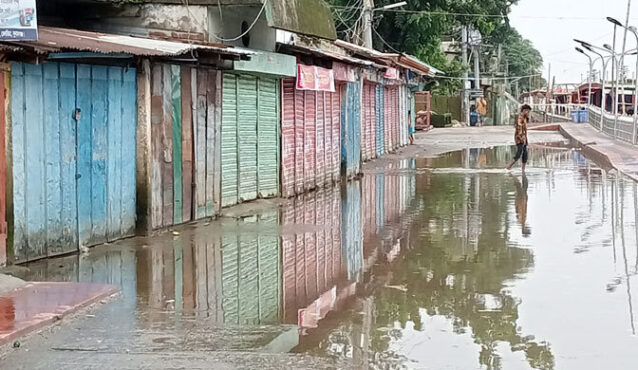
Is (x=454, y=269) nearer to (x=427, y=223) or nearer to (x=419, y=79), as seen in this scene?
(x=427, y=223)

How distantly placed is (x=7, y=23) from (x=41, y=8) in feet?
21.3

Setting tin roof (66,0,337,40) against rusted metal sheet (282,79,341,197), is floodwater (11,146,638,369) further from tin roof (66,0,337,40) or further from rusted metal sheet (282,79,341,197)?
tin roof (66,0,337,40)

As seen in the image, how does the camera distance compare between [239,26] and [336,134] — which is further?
[336,134]

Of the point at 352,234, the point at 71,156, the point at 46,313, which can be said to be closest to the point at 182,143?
the point at 71,156

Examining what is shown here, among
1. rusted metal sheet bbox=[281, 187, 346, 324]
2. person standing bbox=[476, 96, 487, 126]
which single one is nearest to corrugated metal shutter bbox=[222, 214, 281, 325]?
rusted metal sheet bbox=[281, 187, 346, 324]

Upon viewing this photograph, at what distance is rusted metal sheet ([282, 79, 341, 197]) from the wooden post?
17.5ft

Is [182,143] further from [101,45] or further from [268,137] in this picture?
[268,137]

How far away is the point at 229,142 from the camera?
582 inches

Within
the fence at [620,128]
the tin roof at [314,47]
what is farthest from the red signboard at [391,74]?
the fence at [620,128]

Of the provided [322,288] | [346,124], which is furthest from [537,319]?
[346,124]

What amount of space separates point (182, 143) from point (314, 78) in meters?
5.46

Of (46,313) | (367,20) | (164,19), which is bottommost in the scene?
(46,313)

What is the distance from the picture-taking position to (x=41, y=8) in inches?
565

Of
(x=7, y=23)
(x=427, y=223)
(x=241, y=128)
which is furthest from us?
(x=241, y=128)
